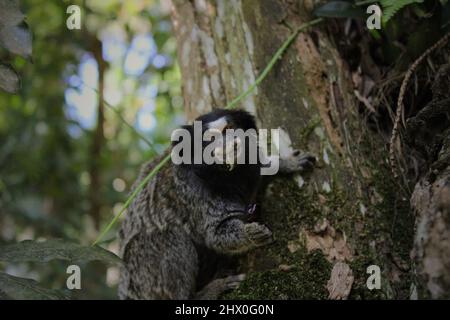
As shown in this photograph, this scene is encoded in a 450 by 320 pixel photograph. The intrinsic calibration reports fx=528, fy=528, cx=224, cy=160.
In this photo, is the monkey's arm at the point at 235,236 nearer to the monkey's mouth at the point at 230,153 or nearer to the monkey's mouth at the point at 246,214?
the monkey's mouth at the point at 246,214

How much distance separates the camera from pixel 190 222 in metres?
3.97

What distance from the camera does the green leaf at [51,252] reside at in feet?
7.63

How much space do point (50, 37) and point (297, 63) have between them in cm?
392

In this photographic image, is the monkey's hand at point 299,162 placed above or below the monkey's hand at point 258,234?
above

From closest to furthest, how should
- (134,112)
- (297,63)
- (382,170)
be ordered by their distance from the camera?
(382,170)
(297,63)
(134,112)

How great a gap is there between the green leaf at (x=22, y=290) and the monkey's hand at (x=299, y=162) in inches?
69.8

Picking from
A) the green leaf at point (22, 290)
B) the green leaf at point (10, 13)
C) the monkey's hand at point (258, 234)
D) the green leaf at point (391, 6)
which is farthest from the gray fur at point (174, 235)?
the green leaf at point (10, 13)

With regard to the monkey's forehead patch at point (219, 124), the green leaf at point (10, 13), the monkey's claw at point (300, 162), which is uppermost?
the green leaf at point (10, 13)

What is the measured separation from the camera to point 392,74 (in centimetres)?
382

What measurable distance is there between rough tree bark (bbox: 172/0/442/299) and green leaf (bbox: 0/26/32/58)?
1837 mm

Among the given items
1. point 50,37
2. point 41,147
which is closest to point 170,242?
point 41,147

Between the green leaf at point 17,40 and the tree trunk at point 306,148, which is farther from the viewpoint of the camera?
the tree trunk at point 306,148

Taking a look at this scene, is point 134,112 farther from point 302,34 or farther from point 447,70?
point 447,70

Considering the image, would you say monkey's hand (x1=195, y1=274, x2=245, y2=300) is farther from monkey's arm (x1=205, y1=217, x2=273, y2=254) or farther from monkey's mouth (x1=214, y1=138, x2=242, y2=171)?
monkey's mouth (x1=214, y1=138, x2=242, y2=171)
